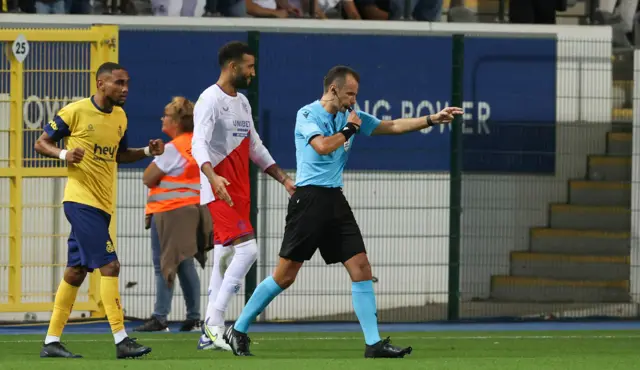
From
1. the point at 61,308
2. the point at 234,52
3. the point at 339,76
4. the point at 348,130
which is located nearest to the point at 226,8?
the point at 234,52

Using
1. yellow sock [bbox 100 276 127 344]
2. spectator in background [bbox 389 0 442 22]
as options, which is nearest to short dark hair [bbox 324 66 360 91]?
yellow sock [bbox 100 276 127 344]

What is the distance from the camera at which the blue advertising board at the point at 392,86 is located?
14.5 meters

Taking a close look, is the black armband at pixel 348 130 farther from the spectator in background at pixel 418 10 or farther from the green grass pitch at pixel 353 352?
the spectator in background at pixel 418 10

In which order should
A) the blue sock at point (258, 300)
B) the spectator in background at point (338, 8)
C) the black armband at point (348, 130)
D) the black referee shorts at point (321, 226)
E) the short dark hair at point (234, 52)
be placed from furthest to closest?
the spectator in background at point (338, 8), the short dark hair at point (234, 52), the blue sock at point (258, 300), the black referee shorts at point (321, 226), the black armband at point (348, 130)

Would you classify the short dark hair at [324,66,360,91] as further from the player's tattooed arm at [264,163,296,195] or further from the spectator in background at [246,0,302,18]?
the spectator in background at [246,0,302,18]

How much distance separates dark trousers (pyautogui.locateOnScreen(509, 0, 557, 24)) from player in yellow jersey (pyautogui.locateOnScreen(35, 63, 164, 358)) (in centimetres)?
739

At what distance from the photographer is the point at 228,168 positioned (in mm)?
10797

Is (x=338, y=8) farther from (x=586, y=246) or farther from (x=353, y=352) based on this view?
(x=353, y=352)

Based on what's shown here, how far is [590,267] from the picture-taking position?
15.0 m

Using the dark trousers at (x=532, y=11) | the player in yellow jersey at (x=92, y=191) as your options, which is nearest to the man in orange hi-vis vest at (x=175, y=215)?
the player in yellow jersey at (x=92, y=191)

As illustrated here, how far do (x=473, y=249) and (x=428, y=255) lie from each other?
471 millimetres

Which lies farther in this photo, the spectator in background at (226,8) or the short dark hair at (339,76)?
the spectator in background at (226,8)

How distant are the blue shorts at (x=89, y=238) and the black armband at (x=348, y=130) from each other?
1835mm

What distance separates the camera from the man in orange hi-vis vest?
13.2 m
